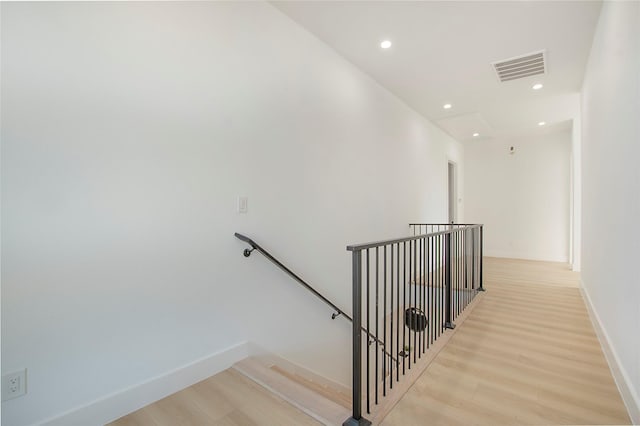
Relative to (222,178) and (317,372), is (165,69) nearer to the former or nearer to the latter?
(222,178)

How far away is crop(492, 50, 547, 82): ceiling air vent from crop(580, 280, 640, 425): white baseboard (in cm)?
282

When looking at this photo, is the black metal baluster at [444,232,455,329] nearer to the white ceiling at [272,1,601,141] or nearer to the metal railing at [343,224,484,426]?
the metal railing at [343,224,484,426]

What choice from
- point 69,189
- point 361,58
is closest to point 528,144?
point 361,58

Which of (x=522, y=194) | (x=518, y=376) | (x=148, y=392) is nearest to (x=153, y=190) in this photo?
(x=148, y=392)

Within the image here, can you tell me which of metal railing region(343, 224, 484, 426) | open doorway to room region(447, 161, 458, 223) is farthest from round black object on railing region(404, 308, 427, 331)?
open doorway to room region(447, 161, 458, 223)

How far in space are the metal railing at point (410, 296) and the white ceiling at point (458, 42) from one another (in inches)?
77.4

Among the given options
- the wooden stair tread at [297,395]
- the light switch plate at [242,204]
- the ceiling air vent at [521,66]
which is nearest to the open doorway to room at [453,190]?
the ceiling air vent at [521,66]

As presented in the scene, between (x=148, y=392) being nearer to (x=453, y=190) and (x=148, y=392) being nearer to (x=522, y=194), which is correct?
(x=453, y=190)

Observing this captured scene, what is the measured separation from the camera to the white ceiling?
2.63m

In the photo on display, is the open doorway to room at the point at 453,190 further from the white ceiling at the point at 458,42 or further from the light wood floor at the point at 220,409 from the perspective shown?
the light wood floor at the point at 220,409

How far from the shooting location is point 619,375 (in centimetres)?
189

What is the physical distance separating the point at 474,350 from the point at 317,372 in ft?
4.76

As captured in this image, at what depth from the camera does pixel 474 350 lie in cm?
242

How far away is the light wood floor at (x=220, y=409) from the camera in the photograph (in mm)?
1629
